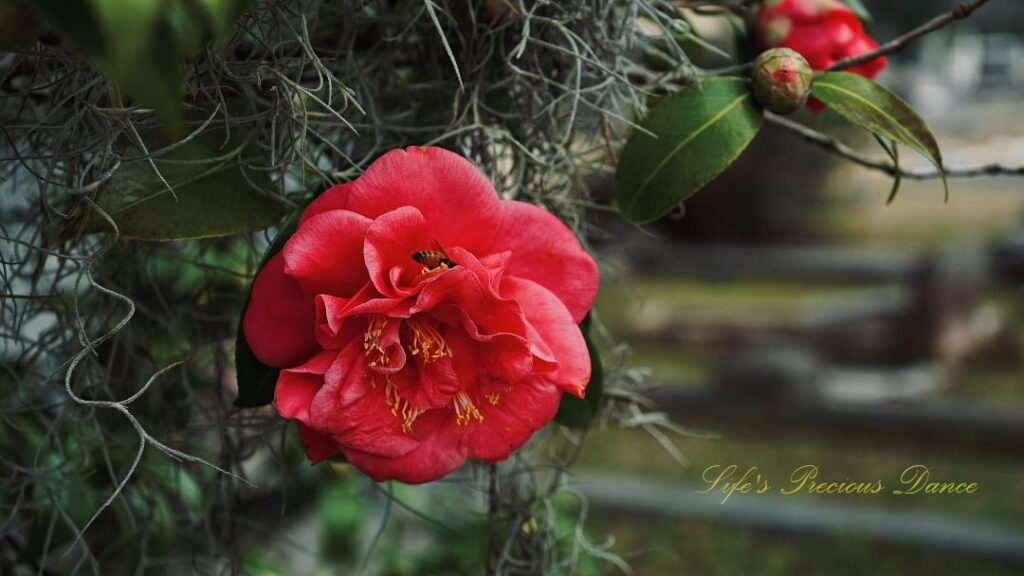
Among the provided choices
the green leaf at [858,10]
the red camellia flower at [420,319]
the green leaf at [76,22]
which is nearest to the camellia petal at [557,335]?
the red camellia flower at [420,319]

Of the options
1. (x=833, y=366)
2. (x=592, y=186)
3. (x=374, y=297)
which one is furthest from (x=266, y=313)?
(x=833, y=366)

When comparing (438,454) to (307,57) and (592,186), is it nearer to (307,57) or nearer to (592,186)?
(307,57)

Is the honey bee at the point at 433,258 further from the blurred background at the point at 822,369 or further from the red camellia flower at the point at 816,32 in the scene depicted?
the red camellia flower at the point at 816,32

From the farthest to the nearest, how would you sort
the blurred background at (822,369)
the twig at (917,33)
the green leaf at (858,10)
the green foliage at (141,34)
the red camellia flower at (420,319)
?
the blurred background at (822,369) < the green leaf at (858,10) < the twig at (917,33) < the red camellia flower at (420,319) < the green foliage at (141,34)

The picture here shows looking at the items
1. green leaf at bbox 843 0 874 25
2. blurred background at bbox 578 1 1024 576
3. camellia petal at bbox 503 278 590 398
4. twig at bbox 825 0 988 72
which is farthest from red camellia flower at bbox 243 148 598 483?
green leaf at bbox 843 0 874 25

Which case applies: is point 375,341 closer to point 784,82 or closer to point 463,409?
point 463,409
